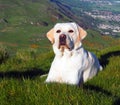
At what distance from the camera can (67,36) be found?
8953mm

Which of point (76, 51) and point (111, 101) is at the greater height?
point (111, 101)

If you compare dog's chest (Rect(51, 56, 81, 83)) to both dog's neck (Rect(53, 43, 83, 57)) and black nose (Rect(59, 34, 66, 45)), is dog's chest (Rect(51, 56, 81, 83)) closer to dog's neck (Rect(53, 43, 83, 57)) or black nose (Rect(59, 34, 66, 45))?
dog's neck (Rect(53, 43, 83, 57))

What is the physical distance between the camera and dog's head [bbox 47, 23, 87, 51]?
8.93m

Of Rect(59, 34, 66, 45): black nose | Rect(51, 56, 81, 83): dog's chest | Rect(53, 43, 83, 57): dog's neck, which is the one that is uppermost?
Rect(59, 34, 66, 45): black nose

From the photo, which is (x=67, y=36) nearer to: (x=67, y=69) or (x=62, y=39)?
(x=62, y=39)

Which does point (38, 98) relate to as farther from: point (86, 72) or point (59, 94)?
point (86, 72)

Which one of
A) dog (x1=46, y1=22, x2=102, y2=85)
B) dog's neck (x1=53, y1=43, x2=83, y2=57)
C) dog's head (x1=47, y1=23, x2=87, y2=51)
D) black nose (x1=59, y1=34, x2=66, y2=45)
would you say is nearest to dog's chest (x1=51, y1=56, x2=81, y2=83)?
dog (x1=46, y1=22, x2=102, y2=85)

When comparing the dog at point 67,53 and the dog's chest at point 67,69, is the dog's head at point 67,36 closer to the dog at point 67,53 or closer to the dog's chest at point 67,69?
the dog at point 67,53

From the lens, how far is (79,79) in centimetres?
932

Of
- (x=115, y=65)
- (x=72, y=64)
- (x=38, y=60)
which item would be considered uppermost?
(x=72, y=64)

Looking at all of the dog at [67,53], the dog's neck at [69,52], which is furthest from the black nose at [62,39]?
the dog's neck at [69,52]

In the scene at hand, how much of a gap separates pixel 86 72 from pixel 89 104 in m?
4.22

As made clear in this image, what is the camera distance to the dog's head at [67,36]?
8.93 metres

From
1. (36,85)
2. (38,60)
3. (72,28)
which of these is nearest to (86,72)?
(72,28)
